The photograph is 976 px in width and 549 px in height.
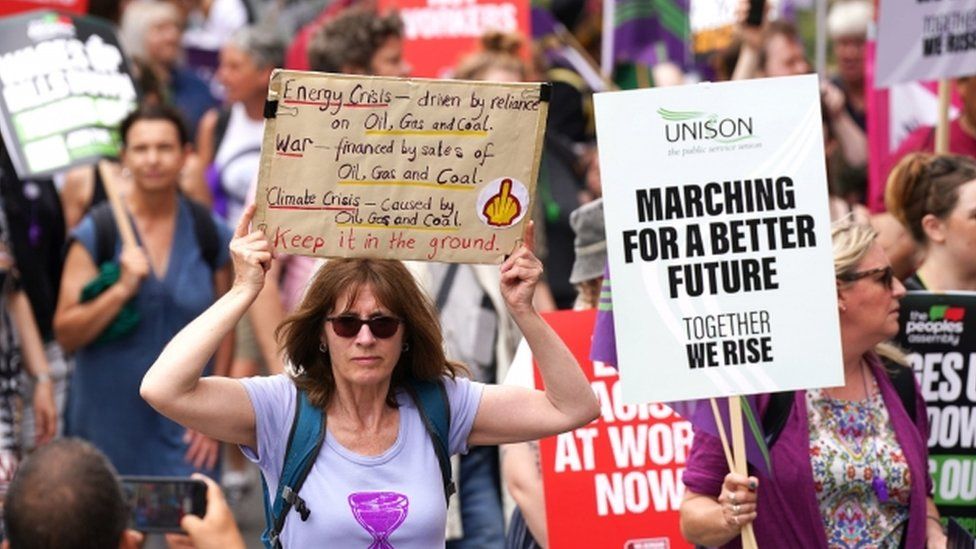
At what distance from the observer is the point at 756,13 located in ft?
33.1

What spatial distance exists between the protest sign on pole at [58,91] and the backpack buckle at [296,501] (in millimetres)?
3709

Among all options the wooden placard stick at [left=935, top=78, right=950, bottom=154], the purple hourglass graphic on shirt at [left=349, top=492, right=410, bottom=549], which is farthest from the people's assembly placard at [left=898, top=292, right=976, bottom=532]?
the purple hourglass graphic on shirt at [left=349, top=492, right=410, bottom=549]

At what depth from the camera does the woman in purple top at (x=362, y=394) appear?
5.22 meters

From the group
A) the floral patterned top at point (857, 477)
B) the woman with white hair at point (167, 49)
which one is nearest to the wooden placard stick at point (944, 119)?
the floral patterned top at point (857, 477)

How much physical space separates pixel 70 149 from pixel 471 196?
12.4ft

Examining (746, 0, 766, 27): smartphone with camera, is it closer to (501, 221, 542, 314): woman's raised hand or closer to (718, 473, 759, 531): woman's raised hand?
(718, 473, 759, 531): woman's raised hand

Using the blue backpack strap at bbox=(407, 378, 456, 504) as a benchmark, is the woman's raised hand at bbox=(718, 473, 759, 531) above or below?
below

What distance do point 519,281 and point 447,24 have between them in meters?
6.15

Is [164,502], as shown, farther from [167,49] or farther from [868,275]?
[167,49]

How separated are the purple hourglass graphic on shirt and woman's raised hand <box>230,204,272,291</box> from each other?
576 millimetres

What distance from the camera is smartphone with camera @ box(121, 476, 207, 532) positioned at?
17.6ft

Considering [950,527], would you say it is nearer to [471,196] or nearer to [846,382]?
[846,382]

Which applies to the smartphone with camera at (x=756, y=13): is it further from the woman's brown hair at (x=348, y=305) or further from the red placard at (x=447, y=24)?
the woman's brown hair at (x=348, y=305)

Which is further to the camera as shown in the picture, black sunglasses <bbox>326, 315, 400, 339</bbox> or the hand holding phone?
black sunglasses <bbox>326, 315, 400, 339</bbox>
